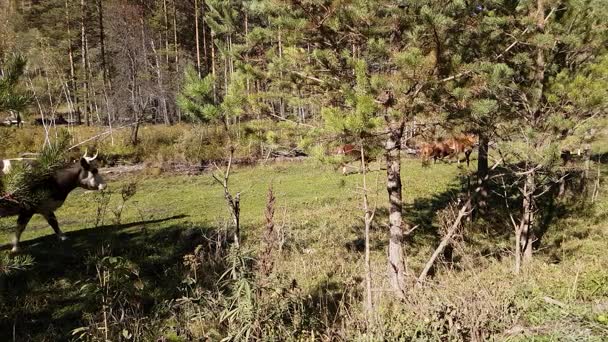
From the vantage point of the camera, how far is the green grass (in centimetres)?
555

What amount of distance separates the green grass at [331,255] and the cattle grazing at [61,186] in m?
0.50

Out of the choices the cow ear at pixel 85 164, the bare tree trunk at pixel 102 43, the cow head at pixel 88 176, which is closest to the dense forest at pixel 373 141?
the cow head at pixel 88 176

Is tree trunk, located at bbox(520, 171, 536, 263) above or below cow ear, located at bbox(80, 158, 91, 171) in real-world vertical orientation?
below

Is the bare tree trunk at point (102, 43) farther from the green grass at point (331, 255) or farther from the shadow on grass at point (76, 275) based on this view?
the shadow on grass at point (76, 275)

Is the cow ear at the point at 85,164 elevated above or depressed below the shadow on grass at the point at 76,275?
above

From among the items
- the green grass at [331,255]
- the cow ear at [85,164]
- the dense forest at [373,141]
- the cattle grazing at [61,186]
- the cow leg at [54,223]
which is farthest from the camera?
the cow ear at [85,164]

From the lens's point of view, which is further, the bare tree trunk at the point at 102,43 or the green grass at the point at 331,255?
the bare tree trunk at the point at 102,43

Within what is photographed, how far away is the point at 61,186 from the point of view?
11.1 meters

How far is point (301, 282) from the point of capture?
312 inches

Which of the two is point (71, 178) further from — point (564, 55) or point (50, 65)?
point (50, 65)

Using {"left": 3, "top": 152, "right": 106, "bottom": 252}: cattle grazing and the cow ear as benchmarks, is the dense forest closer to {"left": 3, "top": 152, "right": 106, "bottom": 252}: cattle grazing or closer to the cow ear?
{"left": 3, "top": 152, "right": 106, "bottom": 252}: cattle grazing

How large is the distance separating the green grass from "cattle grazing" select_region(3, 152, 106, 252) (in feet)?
1.65

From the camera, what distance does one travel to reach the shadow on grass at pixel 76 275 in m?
6.74

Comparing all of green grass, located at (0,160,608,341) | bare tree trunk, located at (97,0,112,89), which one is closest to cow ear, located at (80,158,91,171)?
green grass, located at (0,160,608,341)
